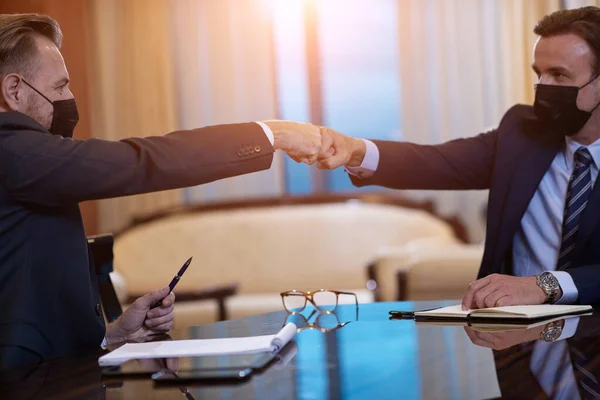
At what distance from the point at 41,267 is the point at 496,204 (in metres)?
1.45

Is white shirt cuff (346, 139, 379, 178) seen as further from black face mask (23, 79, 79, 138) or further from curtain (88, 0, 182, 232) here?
curtain (88, 0, 182, 232)

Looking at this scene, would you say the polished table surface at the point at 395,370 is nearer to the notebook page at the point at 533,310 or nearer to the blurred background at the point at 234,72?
the notebook page at the point at 533,310

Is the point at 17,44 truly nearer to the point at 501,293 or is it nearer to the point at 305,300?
the point at 305,300

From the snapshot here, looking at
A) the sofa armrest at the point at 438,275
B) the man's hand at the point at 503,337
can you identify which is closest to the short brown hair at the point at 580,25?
the man's hand at the point at 503,337

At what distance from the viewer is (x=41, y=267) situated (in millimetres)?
1616

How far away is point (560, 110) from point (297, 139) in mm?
832

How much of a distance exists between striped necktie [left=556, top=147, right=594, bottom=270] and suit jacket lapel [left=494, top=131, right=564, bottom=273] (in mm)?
109

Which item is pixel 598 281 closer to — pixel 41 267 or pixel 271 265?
pixel 41 267

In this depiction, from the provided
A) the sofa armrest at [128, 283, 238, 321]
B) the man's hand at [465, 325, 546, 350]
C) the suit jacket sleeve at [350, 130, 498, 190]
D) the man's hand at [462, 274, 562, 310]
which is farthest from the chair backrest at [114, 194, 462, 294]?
the man's hand at [465, 325, 546, 350]

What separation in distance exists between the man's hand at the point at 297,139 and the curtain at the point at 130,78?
12.8 ft

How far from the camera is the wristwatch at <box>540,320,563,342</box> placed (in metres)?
1.48

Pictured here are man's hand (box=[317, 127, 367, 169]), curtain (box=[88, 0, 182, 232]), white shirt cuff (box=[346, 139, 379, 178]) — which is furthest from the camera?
curtain (box=[88, 0, 182, 232])

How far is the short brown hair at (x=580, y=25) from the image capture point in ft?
8.15

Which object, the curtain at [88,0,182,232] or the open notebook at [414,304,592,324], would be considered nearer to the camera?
→ the open notebook at [414,304,592,324]
